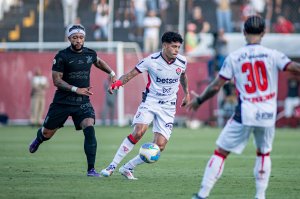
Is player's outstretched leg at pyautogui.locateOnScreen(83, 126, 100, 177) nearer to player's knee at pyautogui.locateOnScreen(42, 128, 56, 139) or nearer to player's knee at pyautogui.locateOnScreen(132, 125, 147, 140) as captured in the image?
player's knee at pyautogui.locateOnScreen(132, 125, 147, 140)

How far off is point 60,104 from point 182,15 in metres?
20.3

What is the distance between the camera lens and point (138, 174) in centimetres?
1509

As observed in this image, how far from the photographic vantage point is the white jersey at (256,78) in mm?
10461

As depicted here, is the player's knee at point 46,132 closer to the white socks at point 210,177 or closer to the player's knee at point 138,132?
the player's knee at point 138,132

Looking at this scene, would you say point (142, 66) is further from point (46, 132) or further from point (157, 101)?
point (46, 132)

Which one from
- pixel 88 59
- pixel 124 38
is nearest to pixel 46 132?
pixel 88 59

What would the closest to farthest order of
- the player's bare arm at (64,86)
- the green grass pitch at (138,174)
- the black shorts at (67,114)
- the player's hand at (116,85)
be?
the green grass pitch at (138,174), the player's hand at (116,85), the player's bare arm at (64,86), the black shorts at (67,114)

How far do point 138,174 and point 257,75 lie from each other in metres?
5.07

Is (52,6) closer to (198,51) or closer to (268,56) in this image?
(198,51)

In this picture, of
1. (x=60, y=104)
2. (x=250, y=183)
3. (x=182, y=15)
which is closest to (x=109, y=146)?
(x=60, y=104)

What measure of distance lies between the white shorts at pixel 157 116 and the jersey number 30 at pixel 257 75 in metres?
3.95

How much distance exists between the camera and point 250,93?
10516 mm

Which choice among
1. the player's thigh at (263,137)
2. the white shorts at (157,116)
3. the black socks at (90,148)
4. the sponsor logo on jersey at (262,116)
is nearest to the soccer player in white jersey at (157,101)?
the white shorts at (157,116)

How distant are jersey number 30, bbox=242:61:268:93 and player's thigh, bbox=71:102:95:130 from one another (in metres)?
4.68
